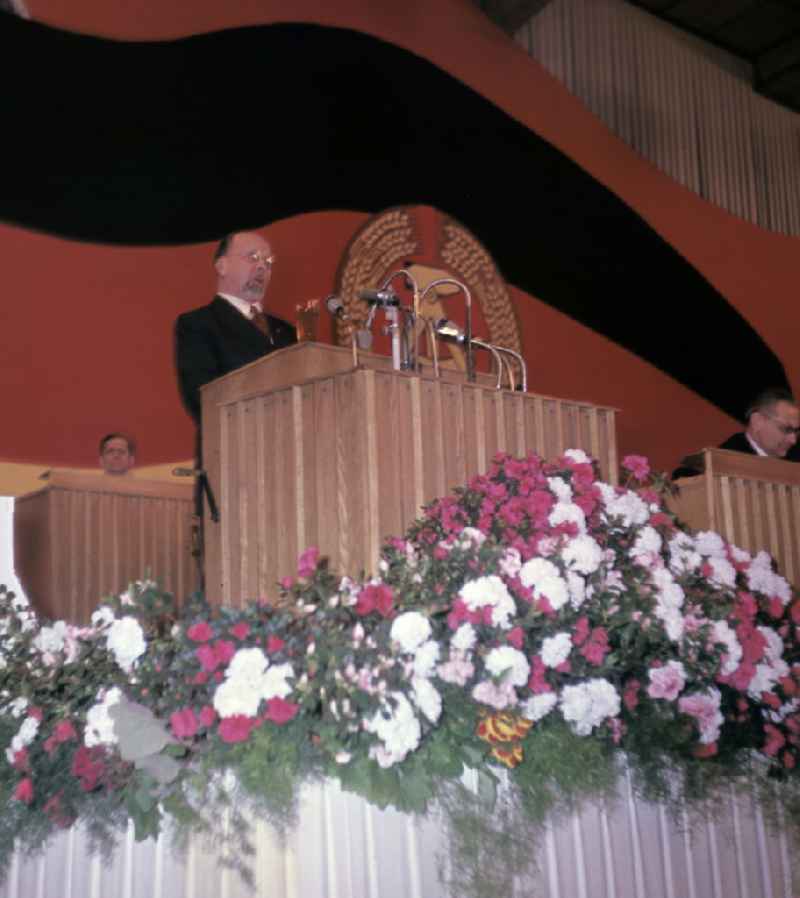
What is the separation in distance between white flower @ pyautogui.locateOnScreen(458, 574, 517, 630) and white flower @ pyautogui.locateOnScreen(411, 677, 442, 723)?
151 millimetres

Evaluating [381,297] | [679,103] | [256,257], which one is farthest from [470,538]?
[679,103]

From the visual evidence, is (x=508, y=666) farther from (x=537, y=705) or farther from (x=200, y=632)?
(x=200, y=632)

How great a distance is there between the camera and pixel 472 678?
183 cm

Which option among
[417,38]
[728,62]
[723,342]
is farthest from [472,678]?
[728,62]

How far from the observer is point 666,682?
196 centimetres

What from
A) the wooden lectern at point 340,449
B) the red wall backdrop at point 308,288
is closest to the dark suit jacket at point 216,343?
the red wall backdrop at point 308,288

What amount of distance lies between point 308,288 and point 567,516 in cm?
330

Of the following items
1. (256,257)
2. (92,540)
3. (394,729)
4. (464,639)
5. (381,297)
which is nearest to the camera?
(394,729)

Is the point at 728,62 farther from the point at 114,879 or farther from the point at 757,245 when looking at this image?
the point at 114,879

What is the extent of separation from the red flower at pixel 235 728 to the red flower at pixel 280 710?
38 mm

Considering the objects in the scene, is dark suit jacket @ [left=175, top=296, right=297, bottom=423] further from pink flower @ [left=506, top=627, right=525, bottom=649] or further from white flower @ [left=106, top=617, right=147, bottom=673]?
pink flower @ [left=506, top=627, right=525, bottom=649]

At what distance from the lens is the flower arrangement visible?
178 centimetres

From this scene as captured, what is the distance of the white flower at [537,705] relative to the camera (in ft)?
5.93

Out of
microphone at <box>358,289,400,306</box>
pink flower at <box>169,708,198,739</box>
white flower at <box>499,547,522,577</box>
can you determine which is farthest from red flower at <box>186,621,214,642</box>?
microphone at <box>358,289,400,306</box>
